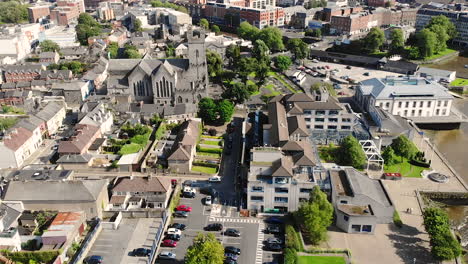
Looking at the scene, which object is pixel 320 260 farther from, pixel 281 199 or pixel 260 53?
pixel 260 53

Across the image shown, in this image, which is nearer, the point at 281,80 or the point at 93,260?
the point at 93,260

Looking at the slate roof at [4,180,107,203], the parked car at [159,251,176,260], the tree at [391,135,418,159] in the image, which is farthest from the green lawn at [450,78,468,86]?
the slate roof at [4,180,107,203]

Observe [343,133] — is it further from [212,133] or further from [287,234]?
[287,234]

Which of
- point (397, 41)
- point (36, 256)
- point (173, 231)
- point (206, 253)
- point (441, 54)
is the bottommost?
point (173, 231)

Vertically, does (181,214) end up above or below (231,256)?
above

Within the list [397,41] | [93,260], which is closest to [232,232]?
[93,260]

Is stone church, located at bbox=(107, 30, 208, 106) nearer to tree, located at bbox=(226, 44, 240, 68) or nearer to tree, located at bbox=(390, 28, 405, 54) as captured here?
tree, located at bbox=(226, 44, 240, 68)

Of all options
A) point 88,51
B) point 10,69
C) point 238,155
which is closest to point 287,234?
point 238,155
